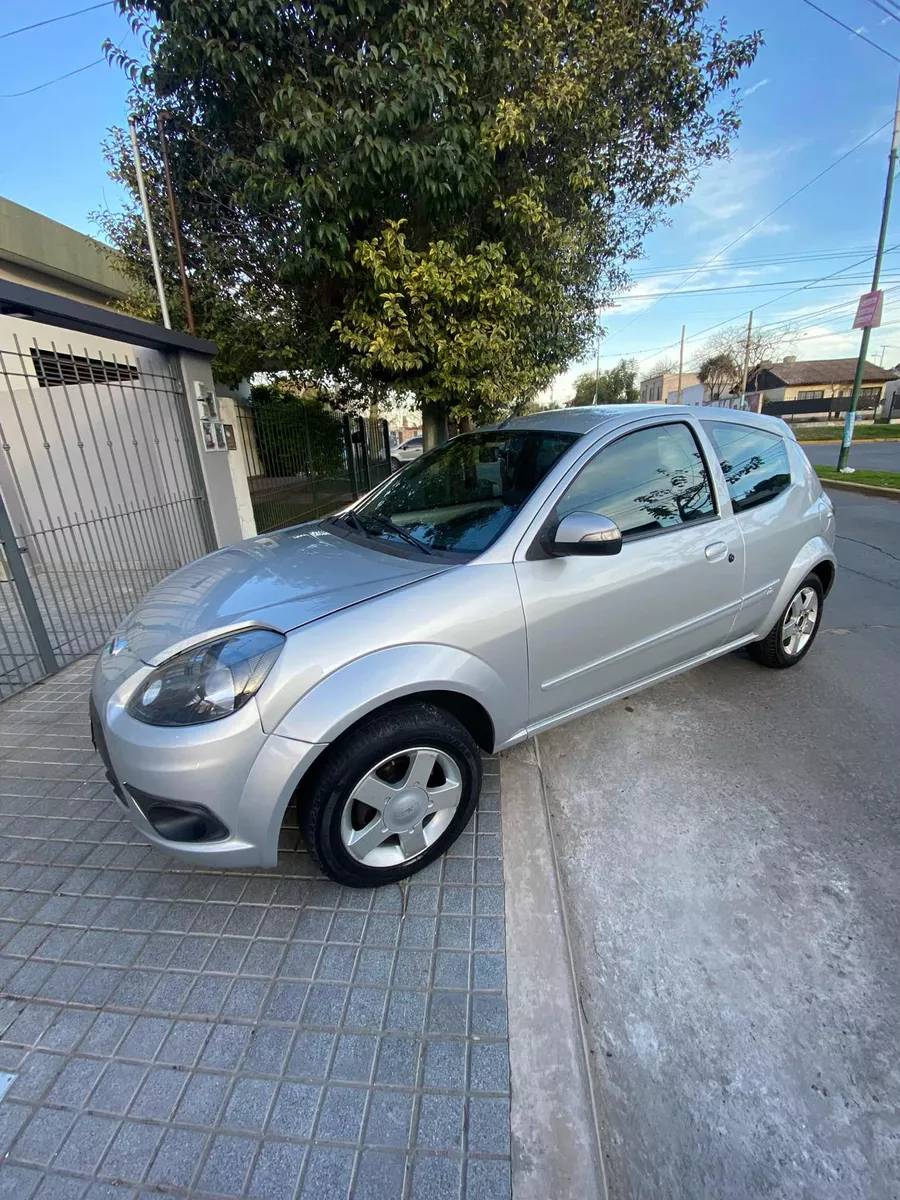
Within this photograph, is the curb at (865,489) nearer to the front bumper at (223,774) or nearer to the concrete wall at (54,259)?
the front bumper at (223,774)

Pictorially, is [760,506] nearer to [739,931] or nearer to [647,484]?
[647,484]

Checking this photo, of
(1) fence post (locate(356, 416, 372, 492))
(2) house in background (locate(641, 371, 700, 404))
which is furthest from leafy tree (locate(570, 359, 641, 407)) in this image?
(1) fence post (locate(356, 416, 372, 492))

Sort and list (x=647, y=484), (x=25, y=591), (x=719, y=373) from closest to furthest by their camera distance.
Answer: (x=647, y=484) < (x=25, y=591) < (x=719, y=373)

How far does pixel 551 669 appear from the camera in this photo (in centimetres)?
222

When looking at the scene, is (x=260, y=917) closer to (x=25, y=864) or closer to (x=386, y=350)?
(x=25, y=864)

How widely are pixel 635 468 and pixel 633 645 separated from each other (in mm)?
859

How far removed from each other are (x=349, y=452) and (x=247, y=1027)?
33.0 feet

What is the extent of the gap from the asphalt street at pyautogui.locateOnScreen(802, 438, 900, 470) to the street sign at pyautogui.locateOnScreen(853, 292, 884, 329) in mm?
2967

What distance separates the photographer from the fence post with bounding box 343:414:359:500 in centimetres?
1020

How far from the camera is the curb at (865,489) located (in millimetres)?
9781

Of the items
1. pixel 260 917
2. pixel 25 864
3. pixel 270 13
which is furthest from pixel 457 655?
pixel 270 13

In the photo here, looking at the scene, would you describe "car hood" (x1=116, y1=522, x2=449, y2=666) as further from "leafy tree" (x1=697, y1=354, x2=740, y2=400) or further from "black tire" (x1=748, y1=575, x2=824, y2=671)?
"leafy tree" (x1=697, y1=354, x2=740, y2=400)

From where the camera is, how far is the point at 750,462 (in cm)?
306

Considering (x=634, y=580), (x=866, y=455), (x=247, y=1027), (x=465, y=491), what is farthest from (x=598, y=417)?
(x=866, y=455)
